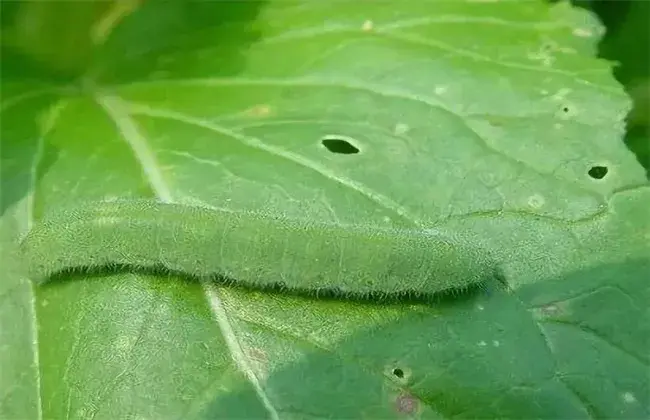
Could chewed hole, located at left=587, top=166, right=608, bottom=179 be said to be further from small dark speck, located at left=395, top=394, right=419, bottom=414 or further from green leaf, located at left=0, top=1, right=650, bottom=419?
small dark speck, located at left=395, top=394, right=419, bottom=414

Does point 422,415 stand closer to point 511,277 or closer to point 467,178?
point 511,277

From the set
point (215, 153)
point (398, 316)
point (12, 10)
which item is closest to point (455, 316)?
point (398, 316)

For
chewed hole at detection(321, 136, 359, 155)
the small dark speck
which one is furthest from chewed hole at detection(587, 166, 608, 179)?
the small dark speck

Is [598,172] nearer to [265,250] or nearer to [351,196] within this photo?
[351,196]

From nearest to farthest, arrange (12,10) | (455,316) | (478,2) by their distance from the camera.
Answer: (455,316) → (478,2) → (12,10)

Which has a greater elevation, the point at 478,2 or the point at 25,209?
the point at 478,2

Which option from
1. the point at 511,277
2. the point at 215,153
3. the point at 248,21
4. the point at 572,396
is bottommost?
the point at 572,396

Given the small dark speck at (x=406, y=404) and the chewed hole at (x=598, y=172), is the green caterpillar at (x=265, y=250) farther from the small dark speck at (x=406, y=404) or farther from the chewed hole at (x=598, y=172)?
the chewed hole at (x=598, y=172)
